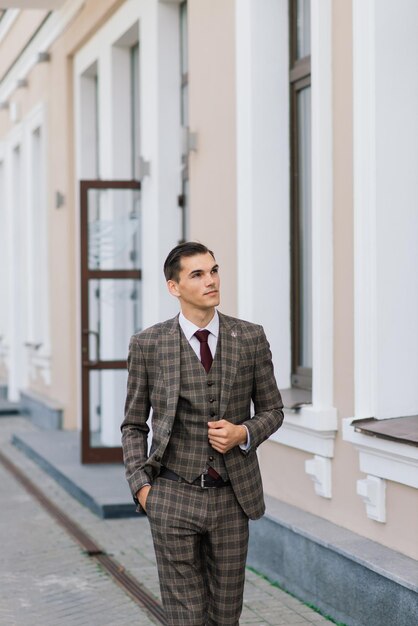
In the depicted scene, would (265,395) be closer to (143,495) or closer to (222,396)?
(222,396)

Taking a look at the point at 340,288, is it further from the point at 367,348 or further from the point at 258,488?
the point at 258,488

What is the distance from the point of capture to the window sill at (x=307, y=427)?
21.3ft

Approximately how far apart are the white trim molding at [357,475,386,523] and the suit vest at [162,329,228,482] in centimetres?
171

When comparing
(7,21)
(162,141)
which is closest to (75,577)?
(162,141)

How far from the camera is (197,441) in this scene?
171 inches

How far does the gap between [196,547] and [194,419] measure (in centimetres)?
46

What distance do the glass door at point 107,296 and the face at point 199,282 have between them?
6498mm

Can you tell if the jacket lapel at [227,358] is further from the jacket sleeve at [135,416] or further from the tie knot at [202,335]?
the jacket sleeve at [135,416]

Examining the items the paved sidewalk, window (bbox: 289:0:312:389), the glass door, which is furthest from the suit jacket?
the glass door

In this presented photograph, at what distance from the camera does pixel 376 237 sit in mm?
5934

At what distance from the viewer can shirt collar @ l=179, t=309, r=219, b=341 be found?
4.42 meters

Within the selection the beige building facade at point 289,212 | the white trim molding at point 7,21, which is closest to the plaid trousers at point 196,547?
the beige building facade at point 289,212

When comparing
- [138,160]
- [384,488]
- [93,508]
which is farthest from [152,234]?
[384,488]

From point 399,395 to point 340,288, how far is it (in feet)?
2.26
